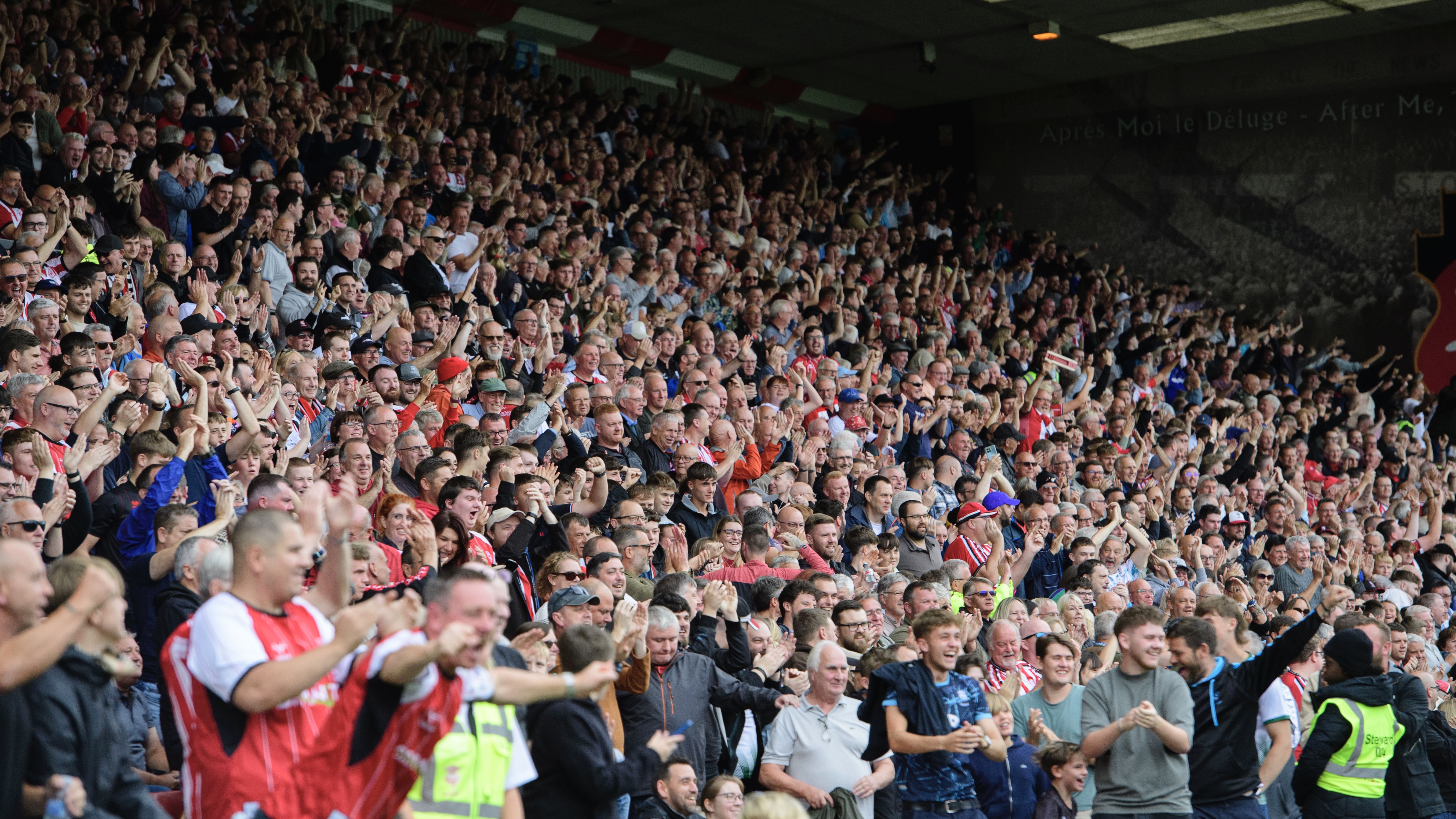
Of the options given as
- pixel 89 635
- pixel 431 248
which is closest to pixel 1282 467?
pixel 431 248

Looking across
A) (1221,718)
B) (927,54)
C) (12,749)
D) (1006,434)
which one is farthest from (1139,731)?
(927,54)

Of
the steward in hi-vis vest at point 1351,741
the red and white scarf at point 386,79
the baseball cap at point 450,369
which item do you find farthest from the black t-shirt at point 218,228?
the steward in hi-vis vest at point 1351,741

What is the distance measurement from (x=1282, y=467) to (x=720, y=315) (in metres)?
6.66

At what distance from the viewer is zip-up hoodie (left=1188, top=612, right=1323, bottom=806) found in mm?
6164

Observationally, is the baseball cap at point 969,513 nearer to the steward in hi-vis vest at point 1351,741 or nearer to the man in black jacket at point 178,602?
the steward in hi-vis vest at point 1351,741

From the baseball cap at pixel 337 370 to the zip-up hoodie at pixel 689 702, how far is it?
3.72 m

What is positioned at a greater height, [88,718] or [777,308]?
[777,308]

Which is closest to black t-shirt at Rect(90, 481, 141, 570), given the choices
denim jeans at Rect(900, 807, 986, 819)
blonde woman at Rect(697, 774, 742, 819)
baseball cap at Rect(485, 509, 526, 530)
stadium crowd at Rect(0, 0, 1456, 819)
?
stadium crowd at Rect(0, 0, 1456, 819)

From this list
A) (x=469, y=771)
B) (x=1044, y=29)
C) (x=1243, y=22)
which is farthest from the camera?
(x=1243, y=22)

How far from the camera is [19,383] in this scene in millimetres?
7055

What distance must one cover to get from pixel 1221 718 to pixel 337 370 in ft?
17.6

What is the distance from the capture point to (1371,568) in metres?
13.4

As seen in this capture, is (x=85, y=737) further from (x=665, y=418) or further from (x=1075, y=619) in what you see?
(x=665, y=418)

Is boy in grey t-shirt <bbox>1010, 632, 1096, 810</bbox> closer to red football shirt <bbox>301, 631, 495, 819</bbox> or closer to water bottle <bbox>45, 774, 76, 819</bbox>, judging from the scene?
red football shirt <bbox>301, 631, 495, 819</bbox>
